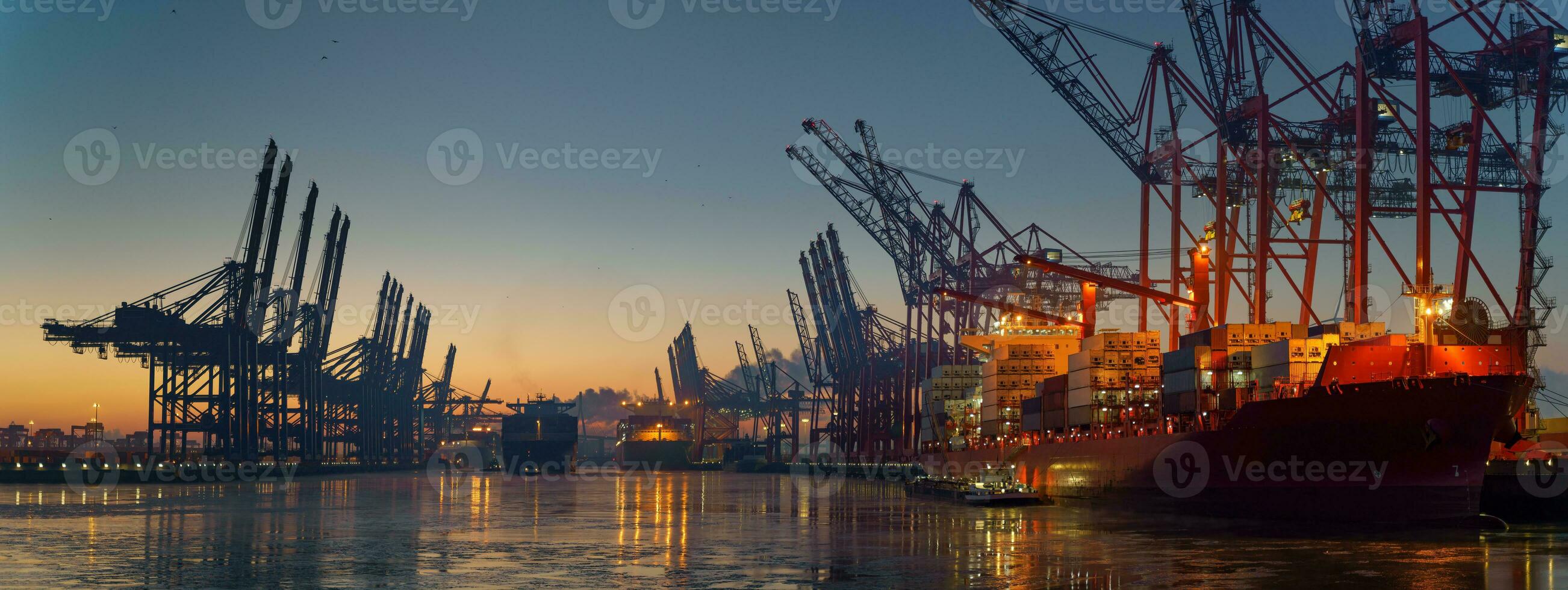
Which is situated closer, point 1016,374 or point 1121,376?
point 1121,376

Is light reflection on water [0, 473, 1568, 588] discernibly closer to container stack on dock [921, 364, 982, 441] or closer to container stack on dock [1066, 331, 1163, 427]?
container stack on dock [1066, 331, 1163, 427]

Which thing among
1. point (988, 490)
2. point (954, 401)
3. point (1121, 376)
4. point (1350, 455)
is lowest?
point (988, 490)

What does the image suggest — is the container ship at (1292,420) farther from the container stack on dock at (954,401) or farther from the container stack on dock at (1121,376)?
the container stack on dock at (954,401)

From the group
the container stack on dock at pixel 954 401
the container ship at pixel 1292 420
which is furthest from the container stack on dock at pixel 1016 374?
the container stack on dock at pixel 954 401

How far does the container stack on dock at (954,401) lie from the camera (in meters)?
90.3

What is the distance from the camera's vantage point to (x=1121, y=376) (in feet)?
189

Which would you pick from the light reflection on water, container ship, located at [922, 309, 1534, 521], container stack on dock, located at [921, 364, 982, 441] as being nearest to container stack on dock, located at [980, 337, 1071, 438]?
container ship, located at [922, 309, 1534, 521]

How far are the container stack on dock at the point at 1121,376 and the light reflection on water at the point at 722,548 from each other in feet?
18.5

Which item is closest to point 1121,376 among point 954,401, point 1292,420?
point 1292,420

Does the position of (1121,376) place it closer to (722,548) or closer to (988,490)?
(988,490)

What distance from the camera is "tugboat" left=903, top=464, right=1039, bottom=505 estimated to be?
57.5 m

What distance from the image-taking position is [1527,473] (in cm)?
4319

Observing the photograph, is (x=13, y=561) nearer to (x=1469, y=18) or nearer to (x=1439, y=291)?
(x=1439, y=291)

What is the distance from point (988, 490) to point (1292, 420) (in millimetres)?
18889
